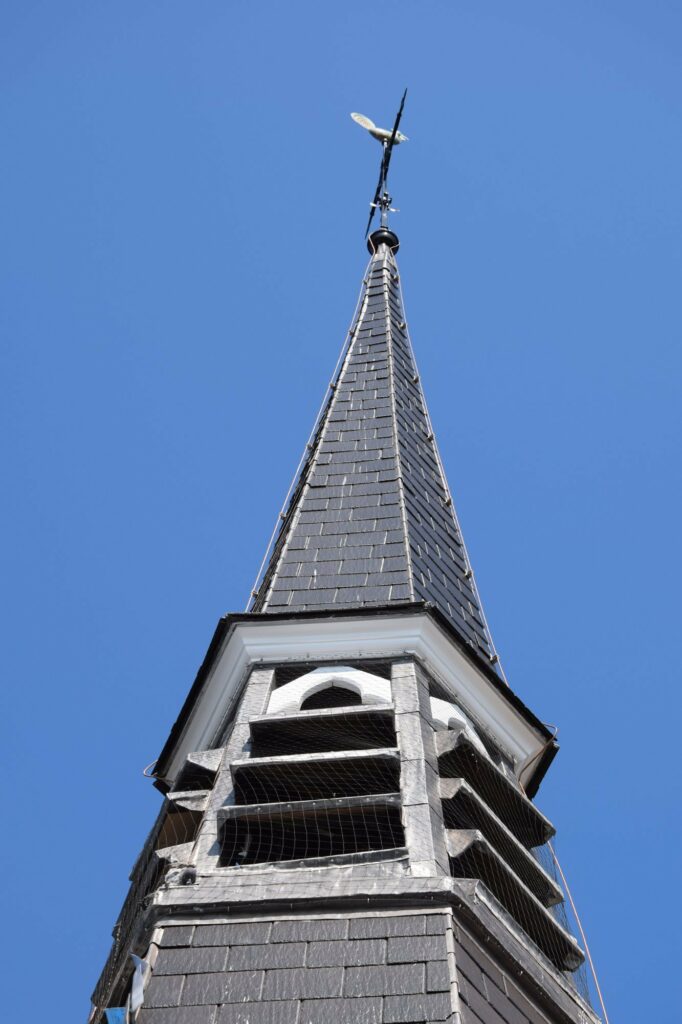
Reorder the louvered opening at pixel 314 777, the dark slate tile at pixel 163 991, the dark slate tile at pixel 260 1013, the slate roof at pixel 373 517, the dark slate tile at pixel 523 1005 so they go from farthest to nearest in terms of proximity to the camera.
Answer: the slate roof at pixel 373 517 < the louvered opening at pixel 314 777 < the dark slate tile at pixel 523 1005 < the dark slate tile at pixel 163 991 < the dark slate tile at pixel 260 1013

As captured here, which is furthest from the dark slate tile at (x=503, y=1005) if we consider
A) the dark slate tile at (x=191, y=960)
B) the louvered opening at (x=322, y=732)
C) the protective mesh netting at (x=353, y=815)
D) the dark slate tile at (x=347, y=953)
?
the louvered opening at (x=322, y=732)

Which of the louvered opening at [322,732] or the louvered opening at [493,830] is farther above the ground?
the louvered opening at [322,732]

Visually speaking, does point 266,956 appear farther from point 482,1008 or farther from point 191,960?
point 482,1008

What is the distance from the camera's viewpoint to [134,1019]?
10.4m

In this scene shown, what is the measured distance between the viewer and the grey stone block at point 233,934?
11.1 metres

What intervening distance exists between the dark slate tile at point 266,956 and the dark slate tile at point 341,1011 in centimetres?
44

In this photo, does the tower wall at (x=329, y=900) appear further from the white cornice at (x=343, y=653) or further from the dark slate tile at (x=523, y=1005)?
the white cornice at (x=343, y=653)

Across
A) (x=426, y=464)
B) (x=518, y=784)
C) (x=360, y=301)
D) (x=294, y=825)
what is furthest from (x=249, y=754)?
(x=360, y=301)

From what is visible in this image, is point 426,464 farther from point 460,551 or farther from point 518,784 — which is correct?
point 518,784

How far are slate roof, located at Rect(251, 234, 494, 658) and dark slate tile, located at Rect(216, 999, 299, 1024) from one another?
551cm

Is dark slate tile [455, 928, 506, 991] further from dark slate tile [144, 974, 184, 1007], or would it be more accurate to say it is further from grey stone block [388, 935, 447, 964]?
dark slate tile [144, 974, 184, 1007]

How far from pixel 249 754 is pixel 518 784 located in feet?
10.3

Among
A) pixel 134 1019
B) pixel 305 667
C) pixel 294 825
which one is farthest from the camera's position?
pixel 305 667

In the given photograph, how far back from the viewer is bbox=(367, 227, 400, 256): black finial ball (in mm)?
27766
